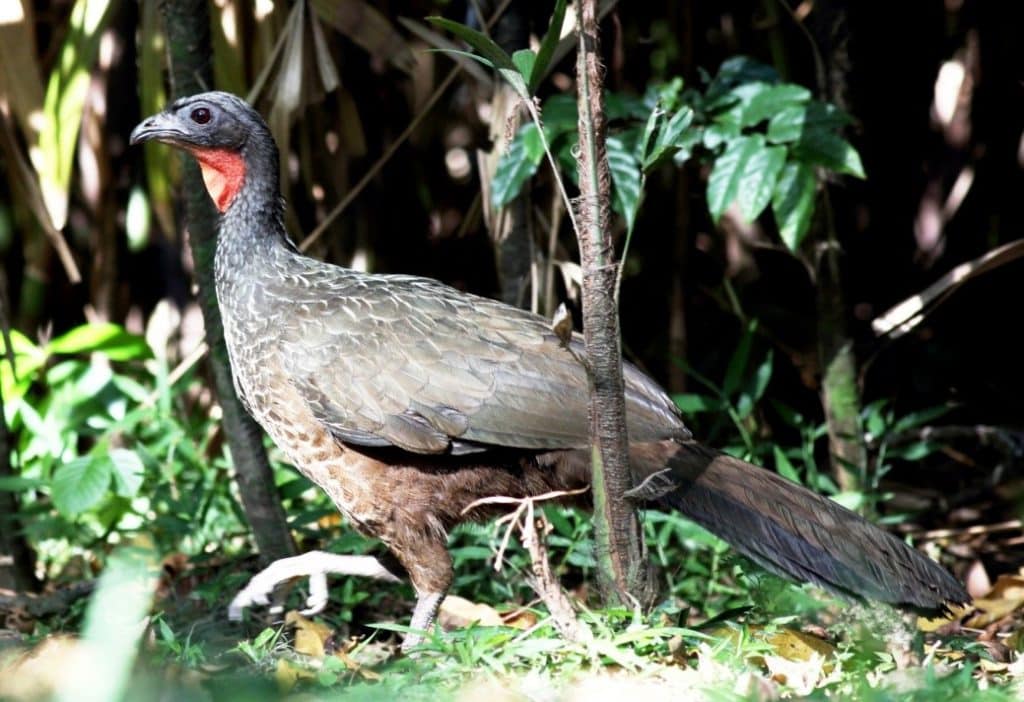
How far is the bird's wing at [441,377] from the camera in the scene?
3.71 metres

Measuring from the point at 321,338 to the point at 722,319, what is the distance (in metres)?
2.68

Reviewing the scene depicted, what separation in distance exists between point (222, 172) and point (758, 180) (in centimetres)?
169

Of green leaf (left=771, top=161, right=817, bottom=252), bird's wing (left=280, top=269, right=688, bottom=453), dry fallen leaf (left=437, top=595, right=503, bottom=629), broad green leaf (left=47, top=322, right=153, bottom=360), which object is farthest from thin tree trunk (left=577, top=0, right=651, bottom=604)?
broad green leaf (left=47, top=322, right=153, bottom=360)

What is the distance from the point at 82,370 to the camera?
5859 mm

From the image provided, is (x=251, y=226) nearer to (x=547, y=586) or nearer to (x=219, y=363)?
(x=219, y=363)

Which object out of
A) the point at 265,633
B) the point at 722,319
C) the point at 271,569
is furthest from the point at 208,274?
the point at 722,319

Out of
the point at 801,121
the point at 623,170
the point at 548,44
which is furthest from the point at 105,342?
the point at 548,44

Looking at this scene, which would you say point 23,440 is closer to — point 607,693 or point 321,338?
point 321,338

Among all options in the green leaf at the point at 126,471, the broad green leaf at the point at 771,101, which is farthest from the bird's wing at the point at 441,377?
the green leaf at the point at 126,471

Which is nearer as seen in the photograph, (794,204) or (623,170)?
(794,204)

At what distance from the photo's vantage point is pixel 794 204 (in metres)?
4.27

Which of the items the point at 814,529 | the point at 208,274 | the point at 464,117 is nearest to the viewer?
the point at 814,529

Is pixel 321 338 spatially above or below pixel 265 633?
above

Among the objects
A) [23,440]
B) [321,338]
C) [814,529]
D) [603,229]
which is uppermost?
[603,229]
